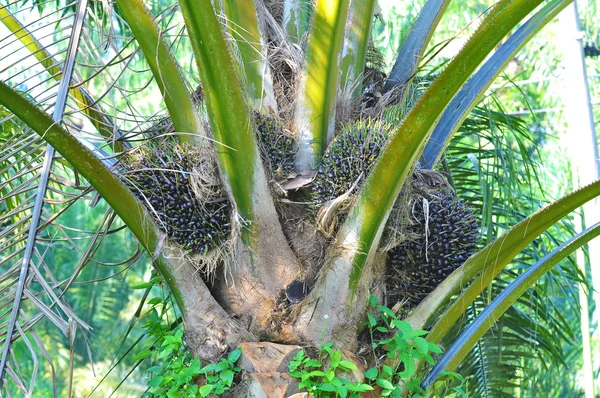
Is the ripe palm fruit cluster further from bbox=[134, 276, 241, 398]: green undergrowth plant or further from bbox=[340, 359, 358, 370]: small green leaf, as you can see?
bbox=[340, 359, 358, 370]: small green leaf

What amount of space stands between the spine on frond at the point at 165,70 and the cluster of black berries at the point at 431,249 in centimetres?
73

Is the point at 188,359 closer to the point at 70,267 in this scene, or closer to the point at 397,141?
the point at 397,141

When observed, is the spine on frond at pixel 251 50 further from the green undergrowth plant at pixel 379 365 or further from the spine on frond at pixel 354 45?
the green undergrowth plant at pixel 379 365

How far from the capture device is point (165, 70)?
6.56 feet

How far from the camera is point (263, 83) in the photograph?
2.23 m

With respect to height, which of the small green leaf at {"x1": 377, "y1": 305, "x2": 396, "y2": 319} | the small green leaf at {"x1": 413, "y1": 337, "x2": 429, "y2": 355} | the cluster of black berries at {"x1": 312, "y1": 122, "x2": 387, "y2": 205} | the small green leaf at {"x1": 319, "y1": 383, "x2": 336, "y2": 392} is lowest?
the small green leaf at {"x1": 319, "y1": 383, "x2": 336, "y2": 392}

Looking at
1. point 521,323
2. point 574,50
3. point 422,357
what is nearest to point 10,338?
point 422,357

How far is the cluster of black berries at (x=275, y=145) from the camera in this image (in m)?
2.14

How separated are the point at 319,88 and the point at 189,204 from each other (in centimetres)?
55

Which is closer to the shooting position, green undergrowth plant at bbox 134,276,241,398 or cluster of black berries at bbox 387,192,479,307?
green undergrowth plant at bbox 134,276,241,398

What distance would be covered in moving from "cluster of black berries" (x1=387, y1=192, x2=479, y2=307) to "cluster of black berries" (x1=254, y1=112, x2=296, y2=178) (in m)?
0.42

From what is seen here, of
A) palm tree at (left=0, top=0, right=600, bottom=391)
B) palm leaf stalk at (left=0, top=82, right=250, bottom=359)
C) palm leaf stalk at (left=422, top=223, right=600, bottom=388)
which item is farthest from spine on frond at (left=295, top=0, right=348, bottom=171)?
palm leaf stalk at (left=422, top=223, right=600, bottom=388)

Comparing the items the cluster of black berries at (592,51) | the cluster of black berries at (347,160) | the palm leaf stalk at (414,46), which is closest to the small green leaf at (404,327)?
the cluster of black berries at (347,160)

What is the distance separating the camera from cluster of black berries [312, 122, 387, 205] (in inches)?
81.0
